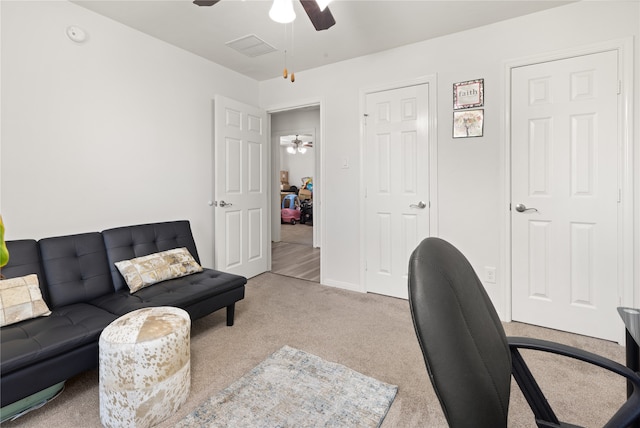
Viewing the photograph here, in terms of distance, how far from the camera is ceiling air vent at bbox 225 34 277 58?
2.95 meters

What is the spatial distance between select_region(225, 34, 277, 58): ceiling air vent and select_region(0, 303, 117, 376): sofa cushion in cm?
255

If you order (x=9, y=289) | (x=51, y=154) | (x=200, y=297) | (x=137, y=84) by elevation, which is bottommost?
(x=200, y=297)

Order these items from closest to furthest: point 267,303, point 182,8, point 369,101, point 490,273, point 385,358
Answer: point 385,358 < point 182,8 < point 490,273 < point 267,303 < point 369,101

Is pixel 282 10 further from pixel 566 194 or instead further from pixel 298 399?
pixel 566 194

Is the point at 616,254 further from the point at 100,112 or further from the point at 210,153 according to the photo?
the point at 100,112

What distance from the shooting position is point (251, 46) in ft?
10.1

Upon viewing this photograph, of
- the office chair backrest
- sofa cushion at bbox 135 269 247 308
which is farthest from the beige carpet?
the office chair backrest

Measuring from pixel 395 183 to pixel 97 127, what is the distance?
2.71 metres

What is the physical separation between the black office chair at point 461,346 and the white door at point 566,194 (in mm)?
2022

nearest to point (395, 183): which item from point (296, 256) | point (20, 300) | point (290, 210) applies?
point (296, 256)

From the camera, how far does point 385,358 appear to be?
6.85ft

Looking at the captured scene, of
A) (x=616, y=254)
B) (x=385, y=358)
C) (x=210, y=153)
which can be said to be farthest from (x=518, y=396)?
(x=210, y=153)

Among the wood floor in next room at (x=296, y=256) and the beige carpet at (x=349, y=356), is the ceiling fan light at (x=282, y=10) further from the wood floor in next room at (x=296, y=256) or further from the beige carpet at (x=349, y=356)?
the wood floor in next room at (x=296, y=256)

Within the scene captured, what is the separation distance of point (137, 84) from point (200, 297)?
2028 mm
